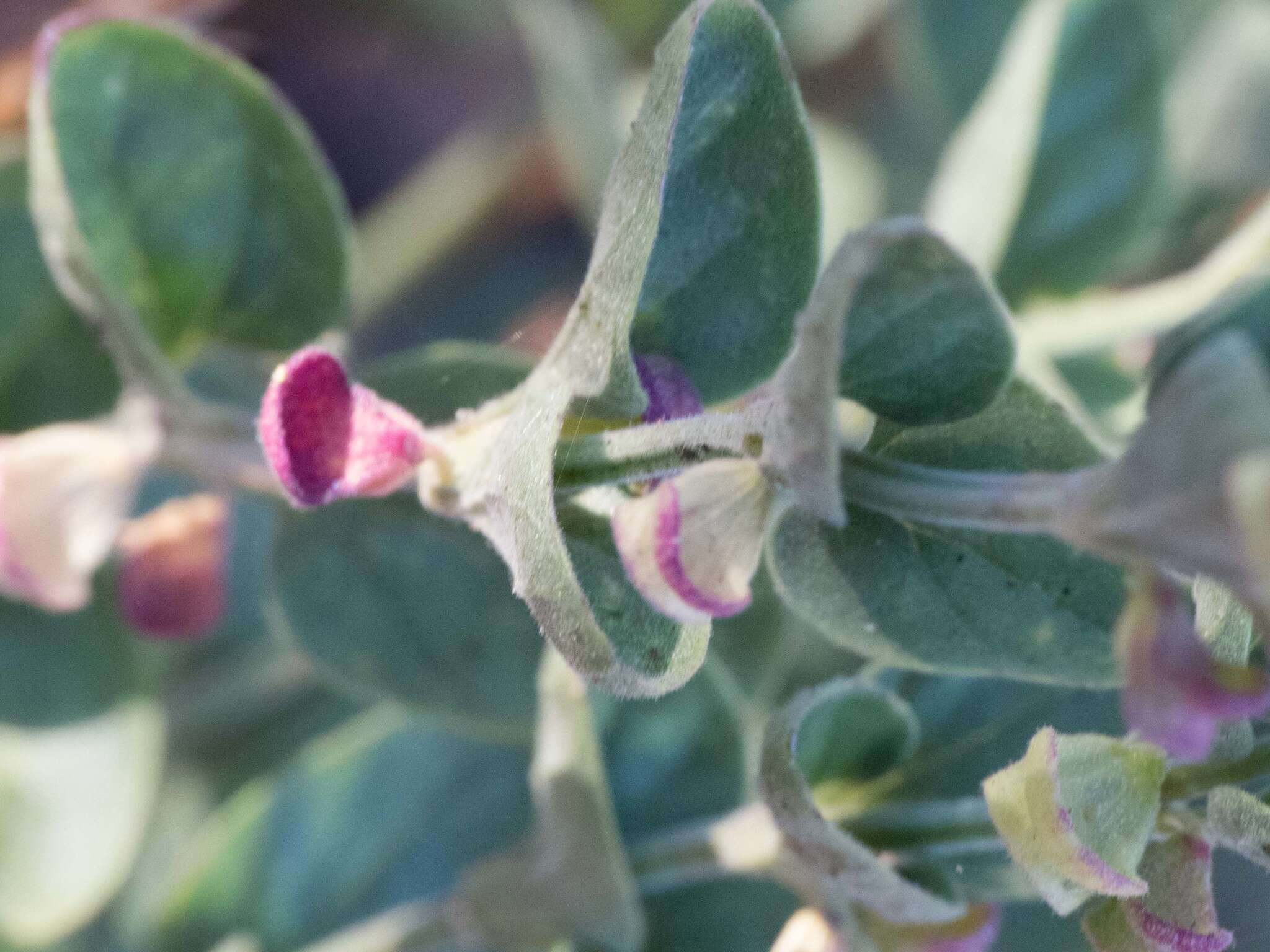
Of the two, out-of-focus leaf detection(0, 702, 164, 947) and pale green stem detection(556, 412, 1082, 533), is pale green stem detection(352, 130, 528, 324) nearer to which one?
out-of-focus leaf detection(0, 702, 164, 947)

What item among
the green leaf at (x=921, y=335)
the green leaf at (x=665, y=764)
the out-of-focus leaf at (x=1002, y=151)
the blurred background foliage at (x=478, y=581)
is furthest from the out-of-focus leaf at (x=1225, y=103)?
the green leaf at (x=921, y=335)

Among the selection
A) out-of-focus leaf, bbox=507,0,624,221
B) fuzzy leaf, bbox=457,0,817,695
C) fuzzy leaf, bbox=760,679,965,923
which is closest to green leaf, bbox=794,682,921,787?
fuzzy leaf, bbox=760,679,965,923

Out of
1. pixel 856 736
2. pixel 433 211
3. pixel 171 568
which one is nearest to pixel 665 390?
pixel 856 736

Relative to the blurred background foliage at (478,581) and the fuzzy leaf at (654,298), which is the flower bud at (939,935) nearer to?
the blurred background foliage at (478,581)

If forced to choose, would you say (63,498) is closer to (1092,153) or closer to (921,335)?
(921,335)

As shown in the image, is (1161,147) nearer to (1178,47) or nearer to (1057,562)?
(1178,47)

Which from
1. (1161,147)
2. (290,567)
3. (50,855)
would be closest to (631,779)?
(290,567)
